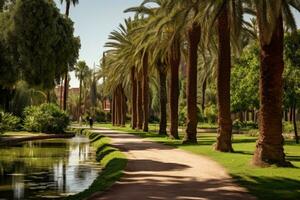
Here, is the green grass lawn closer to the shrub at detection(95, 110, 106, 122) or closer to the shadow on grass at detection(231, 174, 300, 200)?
the shadow on grass at detection(231, 174, 300, 200)

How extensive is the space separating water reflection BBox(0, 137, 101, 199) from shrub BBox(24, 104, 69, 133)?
18.2m

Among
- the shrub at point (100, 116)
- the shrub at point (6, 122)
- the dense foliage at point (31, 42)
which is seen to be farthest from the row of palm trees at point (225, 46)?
the shrub at point (100, 116)

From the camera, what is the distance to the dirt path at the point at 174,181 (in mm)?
12461

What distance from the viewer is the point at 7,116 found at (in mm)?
44812

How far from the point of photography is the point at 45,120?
4875cm

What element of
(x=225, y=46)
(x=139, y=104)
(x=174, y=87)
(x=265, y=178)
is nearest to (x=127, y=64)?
(x=139, y=104)

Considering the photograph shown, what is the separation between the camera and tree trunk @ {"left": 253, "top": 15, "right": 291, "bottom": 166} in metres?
18.7

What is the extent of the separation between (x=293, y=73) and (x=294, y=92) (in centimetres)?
132

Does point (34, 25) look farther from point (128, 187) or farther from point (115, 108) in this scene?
point (115, 108)

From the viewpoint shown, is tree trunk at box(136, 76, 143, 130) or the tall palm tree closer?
the tall palm tree

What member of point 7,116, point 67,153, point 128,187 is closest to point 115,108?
point 7,116

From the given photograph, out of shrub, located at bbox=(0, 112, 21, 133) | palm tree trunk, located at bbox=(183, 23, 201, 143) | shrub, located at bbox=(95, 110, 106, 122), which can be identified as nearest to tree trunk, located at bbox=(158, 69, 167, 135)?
palm tree trunk, located at bbox=(183, 23, 201, 143)

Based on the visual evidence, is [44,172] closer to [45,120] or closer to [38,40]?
[38,40]

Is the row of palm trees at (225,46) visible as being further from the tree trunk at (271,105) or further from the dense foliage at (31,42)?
the dense foliage at (31,42)
